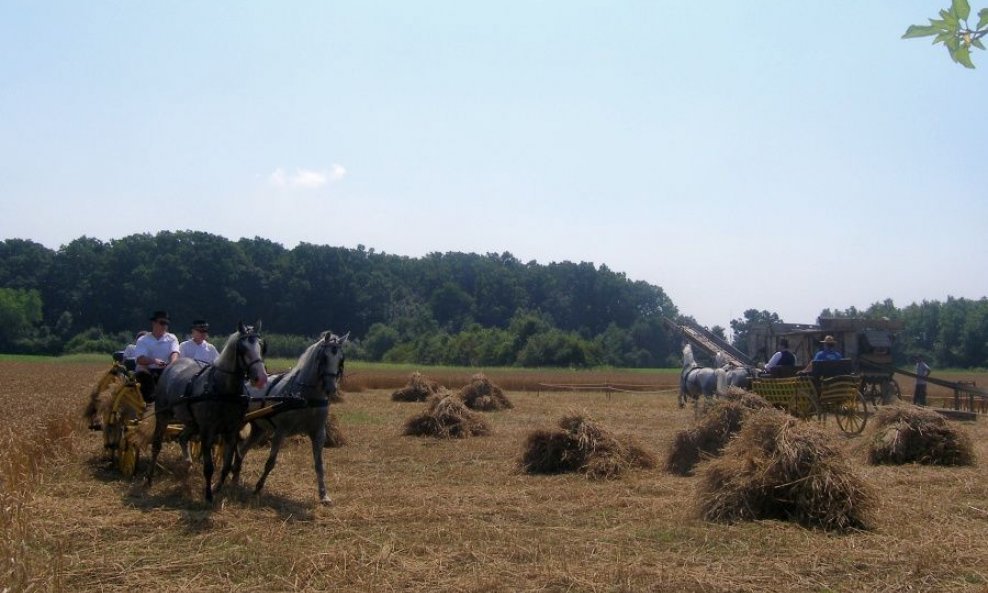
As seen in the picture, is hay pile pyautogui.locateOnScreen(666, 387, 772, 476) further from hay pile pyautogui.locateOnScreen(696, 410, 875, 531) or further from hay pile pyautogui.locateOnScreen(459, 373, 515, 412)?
hay pile pyautogui.locateOnScreen(459, 373, 515, 412)

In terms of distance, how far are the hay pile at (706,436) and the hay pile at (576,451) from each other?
53 cm

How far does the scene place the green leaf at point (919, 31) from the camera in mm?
2219

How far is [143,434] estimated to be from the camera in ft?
34.1

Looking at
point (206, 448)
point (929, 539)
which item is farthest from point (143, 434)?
point (929, 539)

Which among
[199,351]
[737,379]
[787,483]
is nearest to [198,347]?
[199,351]

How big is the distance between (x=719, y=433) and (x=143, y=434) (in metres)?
7.48

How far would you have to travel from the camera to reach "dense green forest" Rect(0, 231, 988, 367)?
69.1 metres

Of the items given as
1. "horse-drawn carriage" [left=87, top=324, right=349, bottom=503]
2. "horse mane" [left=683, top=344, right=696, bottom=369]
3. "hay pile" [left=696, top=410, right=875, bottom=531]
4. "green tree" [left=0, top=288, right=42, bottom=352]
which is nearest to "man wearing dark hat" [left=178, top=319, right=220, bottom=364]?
"horse-drawn carriage" [left=87, top=324, right=349, bottom=503]

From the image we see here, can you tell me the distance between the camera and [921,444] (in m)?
12.1

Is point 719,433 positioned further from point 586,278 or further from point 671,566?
point 586,278

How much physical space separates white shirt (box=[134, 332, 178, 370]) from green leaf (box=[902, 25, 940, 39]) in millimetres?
10478

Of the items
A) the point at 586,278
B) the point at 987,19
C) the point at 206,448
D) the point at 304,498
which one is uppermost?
the point at 586,278

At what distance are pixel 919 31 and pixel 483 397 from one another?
22.4 m

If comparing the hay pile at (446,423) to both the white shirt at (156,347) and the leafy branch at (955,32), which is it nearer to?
the white shirt at (156,347)
